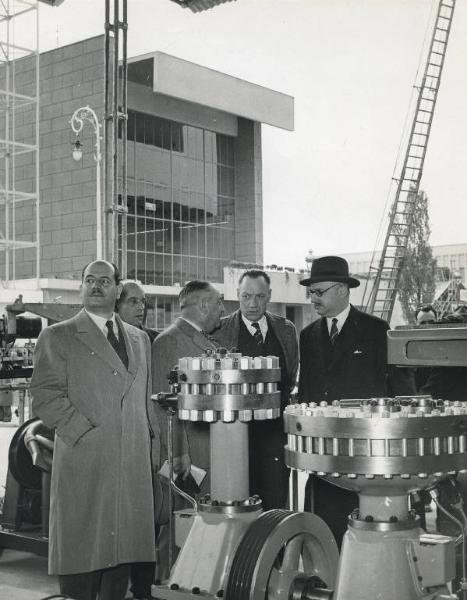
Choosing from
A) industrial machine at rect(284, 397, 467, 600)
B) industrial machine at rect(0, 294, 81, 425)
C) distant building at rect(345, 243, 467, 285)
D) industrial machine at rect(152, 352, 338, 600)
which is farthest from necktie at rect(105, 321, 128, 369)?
distant building at rect(345, 243, 467, 285)

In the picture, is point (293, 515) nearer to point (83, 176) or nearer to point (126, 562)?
point (126, 562)

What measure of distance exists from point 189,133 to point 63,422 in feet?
109

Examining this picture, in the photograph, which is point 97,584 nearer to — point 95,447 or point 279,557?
point 95,447

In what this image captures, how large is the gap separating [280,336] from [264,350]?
147 mm

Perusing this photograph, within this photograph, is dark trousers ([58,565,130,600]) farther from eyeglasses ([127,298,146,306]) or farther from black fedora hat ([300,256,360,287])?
eyeglasses ([127,298,146,306])

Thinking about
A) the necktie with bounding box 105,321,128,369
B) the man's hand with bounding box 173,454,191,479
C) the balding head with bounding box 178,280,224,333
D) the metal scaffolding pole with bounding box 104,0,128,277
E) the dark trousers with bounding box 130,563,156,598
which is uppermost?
the metal scaffolding pole with bounding box 104,0,128,277

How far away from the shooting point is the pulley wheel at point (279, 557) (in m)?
2.18

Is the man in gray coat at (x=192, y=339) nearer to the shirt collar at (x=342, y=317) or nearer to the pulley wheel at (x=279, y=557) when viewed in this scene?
the shirt collar at (x=342, y=317)

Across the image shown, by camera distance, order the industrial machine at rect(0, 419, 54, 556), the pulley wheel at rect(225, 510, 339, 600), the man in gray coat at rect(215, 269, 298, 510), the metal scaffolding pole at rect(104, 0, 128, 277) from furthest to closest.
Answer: the metal scaffolding pole at rect(104, 0, 128, 277) → the industrial machine at rect(0, 419, 54, 556) → the man in gray coat at rect(215, 269, 298, 510) → the pulley wheel at rect(225, 510, 339, 600)

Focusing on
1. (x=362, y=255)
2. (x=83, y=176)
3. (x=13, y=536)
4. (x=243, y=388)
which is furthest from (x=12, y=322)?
(x=362, y=255)

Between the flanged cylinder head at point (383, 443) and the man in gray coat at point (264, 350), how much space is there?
2090mm

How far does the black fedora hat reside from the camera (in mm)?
3559

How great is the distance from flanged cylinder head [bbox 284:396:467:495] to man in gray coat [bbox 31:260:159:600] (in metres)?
1.59

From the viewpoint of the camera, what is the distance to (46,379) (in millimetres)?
3416
